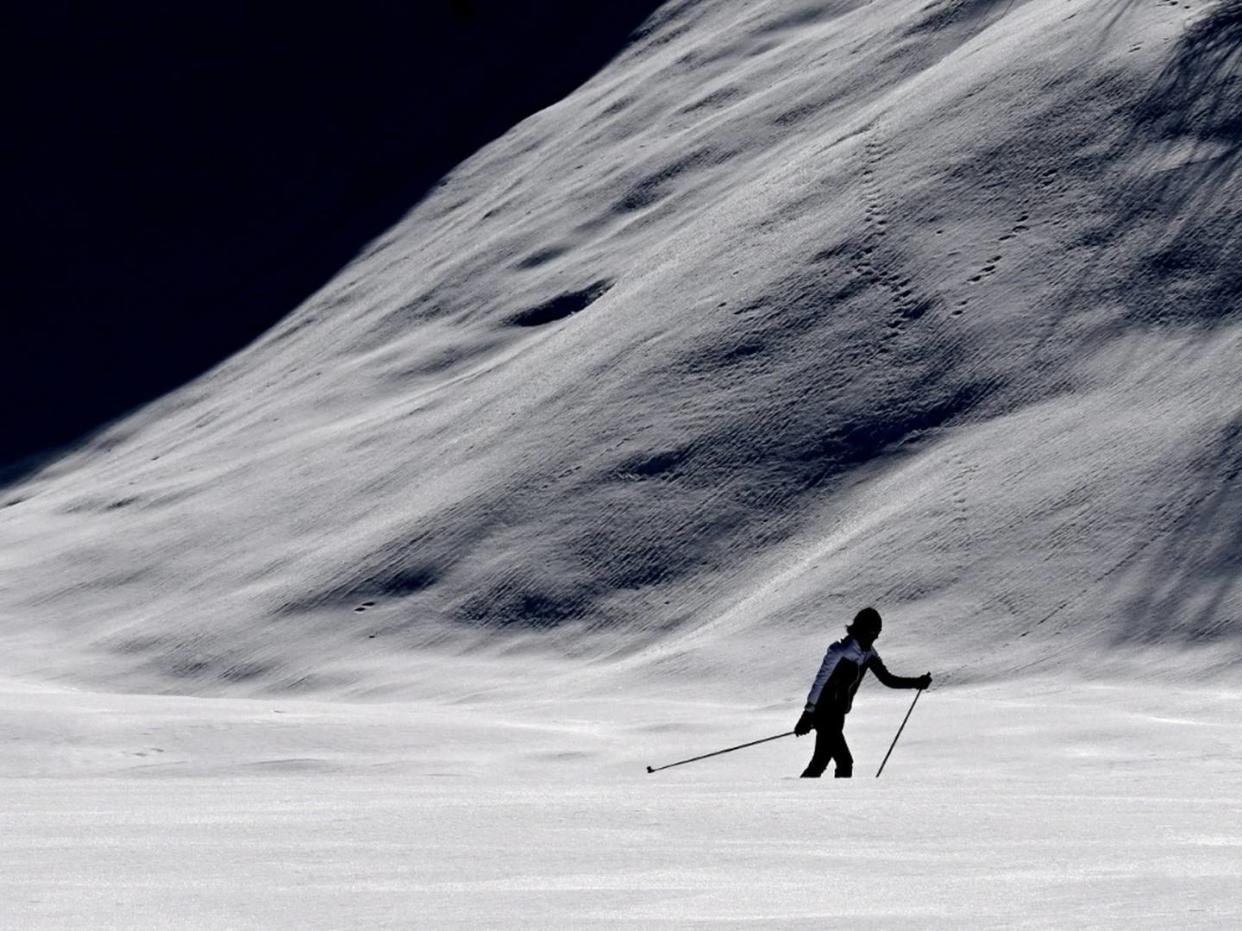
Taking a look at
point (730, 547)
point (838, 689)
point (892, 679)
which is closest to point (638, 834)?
point (838, 689)

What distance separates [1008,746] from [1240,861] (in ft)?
21.5

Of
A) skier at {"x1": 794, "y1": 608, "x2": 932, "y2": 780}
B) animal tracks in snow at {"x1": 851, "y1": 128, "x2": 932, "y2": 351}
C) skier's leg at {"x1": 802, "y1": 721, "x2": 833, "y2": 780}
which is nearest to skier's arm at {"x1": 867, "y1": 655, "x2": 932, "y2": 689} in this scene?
skier at {"x1": 794, "y1": 608, "x2": 932, "y2": 780}

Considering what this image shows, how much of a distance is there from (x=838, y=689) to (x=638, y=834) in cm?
402

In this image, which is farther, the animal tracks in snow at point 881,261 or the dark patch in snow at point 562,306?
the dark patch in snow at point 562,306

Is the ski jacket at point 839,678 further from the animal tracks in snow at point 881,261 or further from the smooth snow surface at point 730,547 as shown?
the animal tracks in snow at point 881,261

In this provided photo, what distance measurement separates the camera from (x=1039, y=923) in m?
5.89

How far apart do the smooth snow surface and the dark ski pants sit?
692mm

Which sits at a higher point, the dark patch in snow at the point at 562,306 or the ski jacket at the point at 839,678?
the ski jacket at the point at 839,678

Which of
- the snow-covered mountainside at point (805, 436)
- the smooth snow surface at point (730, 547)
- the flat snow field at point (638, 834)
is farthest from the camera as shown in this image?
the snow-covered mountainside at point (805, 436)

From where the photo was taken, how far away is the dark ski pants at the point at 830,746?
11.8 m

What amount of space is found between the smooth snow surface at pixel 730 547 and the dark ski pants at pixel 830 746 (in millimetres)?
692

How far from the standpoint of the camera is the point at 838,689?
11.8 meters

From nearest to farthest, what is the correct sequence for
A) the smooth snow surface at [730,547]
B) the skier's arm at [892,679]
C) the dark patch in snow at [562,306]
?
1. the smooth snow surface at [730,547]
2. the skier's arm at [892,679]
3. the dark patch in snow at [562,306]

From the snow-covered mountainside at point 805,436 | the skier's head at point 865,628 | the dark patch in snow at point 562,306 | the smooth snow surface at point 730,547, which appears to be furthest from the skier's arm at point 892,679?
the dark patch in snow at point 562,306
